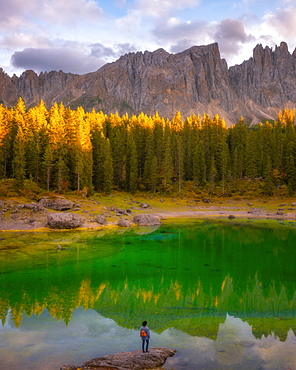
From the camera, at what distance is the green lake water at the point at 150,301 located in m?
14.5

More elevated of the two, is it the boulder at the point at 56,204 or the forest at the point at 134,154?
the forest at the point at 134,154

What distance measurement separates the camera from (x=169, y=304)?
21.0m

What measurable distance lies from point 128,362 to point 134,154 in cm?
8170

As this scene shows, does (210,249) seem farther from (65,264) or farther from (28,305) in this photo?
(28,305)

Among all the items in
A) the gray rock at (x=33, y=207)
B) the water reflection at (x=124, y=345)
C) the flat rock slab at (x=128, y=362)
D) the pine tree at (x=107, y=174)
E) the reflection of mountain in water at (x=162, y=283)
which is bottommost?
the reflection of mountain in water at (x=162, y=283)

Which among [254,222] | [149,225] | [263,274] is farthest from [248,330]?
[254,222]

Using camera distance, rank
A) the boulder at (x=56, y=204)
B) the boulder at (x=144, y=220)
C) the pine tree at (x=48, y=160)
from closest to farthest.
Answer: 1. the boulder at (x=56, y=204)
2. the boulder at (x=144, y=220)
3. the pine tree at (x=48, y=160)

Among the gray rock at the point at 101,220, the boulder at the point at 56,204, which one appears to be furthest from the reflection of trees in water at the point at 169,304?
the boulder at the point at 56,204

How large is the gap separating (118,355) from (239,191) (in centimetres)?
8378

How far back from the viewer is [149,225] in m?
59.0

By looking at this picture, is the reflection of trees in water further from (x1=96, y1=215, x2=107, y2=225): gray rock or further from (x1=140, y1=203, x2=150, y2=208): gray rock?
(x1=140, y1=203, x2=150, y2=208): gray rock

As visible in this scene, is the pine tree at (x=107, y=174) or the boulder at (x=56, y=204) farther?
the pine tree at (x=107, y=174)

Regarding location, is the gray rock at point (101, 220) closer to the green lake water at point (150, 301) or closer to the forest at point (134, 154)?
the green lake water at point (150, 301)

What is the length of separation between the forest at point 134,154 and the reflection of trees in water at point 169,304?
44.1 m
